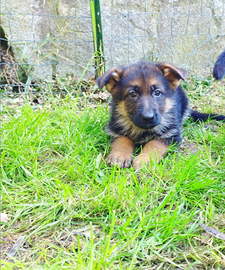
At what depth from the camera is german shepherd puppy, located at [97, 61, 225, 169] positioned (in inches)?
112

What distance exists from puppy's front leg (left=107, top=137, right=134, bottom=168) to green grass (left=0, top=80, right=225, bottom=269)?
102mm

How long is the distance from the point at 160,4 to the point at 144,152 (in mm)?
3746

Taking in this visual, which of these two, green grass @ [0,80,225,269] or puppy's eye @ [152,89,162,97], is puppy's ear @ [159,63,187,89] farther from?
green grass @ [0,80,225,269]

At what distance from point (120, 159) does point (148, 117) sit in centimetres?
49

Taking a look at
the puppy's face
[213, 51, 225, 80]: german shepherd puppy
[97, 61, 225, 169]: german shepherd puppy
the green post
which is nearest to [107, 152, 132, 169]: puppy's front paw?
[97, 61, 225, 169]: german shepherd puppy

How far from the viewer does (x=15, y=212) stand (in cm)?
213

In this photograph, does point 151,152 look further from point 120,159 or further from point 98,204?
point 98,204

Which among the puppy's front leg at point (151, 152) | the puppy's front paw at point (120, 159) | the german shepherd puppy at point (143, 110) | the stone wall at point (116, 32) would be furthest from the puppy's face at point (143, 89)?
the stone wall at point (116, 32)

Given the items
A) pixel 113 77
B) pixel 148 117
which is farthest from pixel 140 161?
pixel 113 77

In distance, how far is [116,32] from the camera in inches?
204

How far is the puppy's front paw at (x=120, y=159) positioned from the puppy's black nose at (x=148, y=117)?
0.39 m

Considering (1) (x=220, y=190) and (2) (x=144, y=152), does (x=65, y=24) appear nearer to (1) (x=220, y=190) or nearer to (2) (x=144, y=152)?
(2) (x=144, y=152)

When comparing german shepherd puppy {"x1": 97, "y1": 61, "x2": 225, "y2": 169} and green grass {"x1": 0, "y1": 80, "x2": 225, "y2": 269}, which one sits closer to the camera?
green grass {"x1": 0, "y1": 80, "x2": 225, "y2": 269}

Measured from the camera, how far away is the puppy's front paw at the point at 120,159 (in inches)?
107
